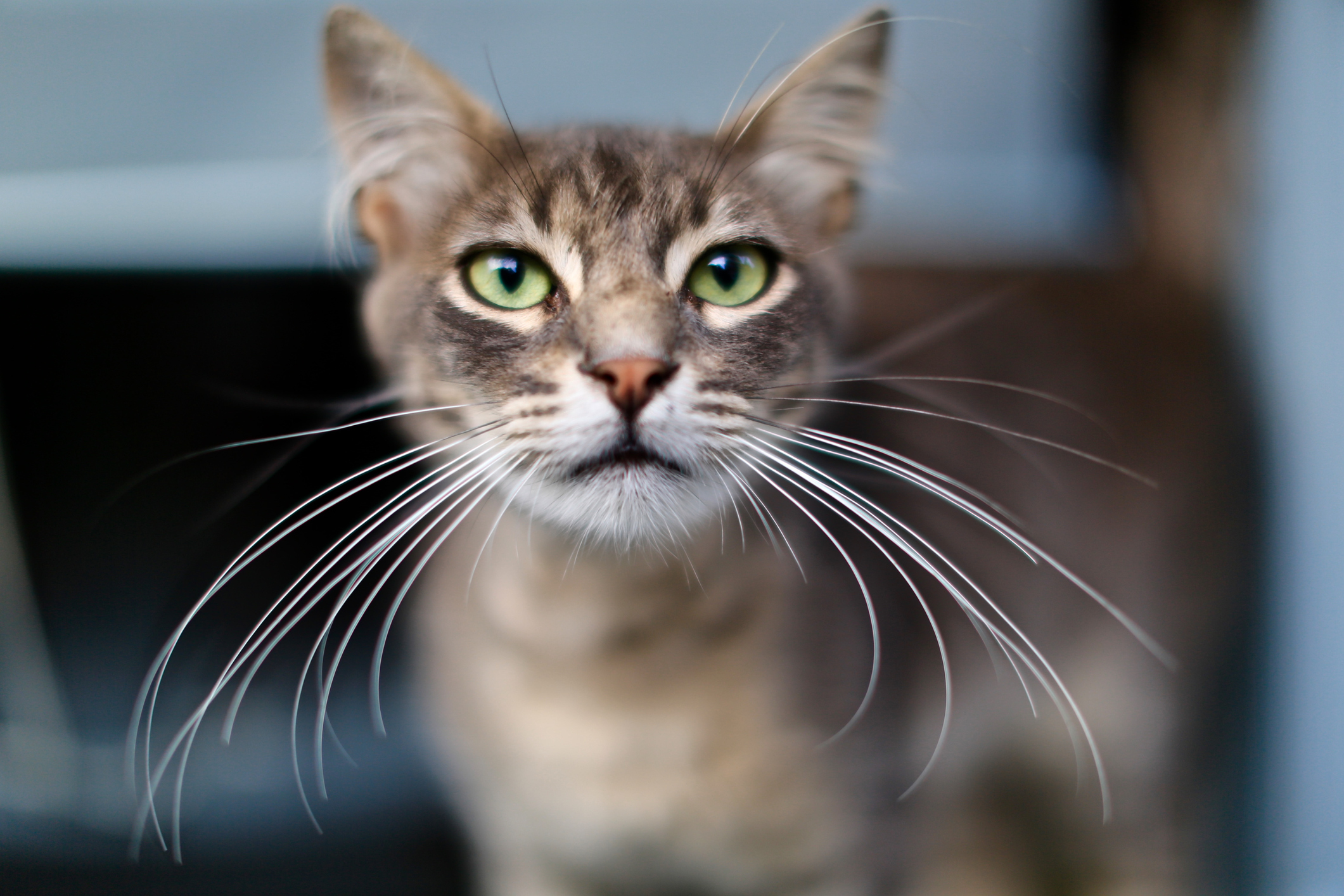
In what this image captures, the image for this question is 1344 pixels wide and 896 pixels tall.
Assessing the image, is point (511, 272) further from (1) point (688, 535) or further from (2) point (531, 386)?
(1) point (688, 535)

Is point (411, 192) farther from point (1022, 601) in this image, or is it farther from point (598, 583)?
point (1022, 601)

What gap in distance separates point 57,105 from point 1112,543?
4.99 feet

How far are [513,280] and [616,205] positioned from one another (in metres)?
0.12

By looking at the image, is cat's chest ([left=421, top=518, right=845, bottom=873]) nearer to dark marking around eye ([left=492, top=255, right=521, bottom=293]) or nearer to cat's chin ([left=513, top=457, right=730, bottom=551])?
cat's chin ([left=513, top=457, right=730, bottom=551])

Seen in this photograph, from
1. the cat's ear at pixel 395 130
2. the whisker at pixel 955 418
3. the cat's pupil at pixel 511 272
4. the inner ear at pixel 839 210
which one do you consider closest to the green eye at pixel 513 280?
the cat's pupil at pixel 511 272

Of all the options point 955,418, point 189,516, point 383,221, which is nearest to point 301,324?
point 189,516

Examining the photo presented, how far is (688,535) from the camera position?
2.62 ft

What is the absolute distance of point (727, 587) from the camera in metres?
0.93

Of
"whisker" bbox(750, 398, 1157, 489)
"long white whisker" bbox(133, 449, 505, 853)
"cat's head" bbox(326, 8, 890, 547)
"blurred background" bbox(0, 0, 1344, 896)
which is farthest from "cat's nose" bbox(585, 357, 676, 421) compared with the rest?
"blurred background" bbox(0, 0, 1344, 896)

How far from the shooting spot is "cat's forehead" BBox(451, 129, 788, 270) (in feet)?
2.42

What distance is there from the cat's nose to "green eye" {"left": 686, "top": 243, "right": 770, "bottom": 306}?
0.15 metres

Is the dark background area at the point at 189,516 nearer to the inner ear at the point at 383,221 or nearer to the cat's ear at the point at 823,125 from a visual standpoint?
the inner ear at the point at 383,221

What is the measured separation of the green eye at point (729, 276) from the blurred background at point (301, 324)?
0.22m

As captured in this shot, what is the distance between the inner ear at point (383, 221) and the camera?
821mm
